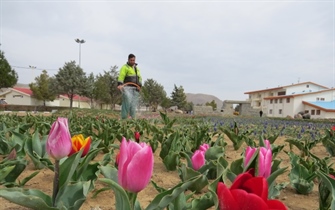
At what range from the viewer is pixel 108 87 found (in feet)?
157

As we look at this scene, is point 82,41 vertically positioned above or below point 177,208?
above

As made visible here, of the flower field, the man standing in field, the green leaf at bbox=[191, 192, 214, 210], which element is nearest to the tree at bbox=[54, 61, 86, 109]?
the man standing in field

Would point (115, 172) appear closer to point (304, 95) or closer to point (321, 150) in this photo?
point (321, 150)

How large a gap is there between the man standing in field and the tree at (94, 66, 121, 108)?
132ft

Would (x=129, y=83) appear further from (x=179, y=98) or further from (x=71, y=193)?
(x=179, y=98)

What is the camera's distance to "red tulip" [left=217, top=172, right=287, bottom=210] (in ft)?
1.99

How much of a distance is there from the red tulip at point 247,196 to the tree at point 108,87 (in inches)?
1854

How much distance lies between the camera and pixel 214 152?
2.28 metres

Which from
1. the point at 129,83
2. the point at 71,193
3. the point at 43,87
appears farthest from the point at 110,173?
the point at 43,87

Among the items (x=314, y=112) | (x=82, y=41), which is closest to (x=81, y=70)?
(x=82, y=41)

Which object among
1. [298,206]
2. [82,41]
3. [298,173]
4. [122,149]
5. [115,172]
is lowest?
[298,206]

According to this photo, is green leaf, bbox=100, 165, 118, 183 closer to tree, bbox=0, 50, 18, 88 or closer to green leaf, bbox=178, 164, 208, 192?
green leaf, bbox=178, 164, 208, 192

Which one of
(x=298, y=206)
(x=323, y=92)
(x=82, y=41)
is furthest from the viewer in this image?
(x=323, y=92)

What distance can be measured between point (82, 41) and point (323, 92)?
46.3m
